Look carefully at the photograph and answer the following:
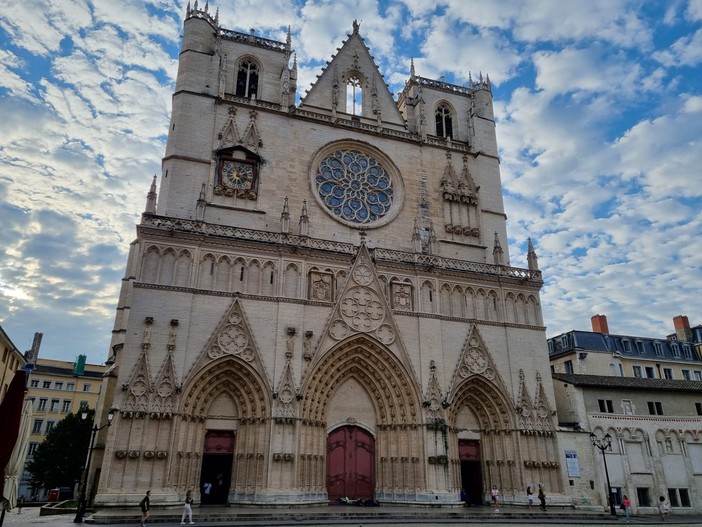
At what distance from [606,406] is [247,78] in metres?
25.6

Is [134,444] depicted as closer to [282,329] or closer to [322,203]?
[282,329]

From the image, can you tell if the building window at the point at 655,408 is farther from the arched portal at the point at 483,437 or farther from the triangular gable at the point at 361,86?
the triangular gable at the point at 361,86

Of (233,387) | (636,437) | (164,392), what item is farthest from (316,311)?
(636,437)

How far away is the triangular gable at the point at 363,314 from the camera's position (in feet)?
79.0

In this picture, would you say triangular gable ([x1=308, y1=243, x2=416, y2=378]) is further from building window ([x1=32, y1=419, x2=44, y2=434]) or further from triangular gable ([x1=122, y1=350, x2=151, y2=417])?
building window ([x1=32, y1=419, x2=44, y2=434])

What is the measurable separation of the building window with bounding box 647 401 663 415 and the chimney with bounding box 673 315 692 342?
1404 centimetres

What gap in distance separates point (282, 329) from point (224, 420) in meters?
4.45

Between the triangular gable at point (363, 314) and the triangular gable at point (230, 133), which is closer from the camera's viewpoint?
the triangular gable at point (363, 314)

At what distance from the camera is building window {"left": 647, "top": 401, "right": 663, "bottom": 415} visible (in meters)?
27.8

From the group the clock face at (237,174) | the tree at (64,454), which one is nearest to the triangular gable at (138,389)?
the clock face at (237,174)

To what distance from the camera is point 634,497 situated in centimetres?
2550

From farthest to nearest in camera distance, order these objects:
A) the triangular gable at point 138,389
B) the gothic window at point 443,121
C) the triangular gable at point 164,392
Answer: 1. the gothic window at point 443,121
2. the triangular gable at point 164,392
3. the triangular gable at point 138,389


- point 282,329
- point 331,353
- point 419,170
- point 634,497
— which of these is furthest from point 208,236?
point 634,497

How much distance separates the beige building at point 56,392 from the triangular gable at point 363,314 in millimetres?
36968
